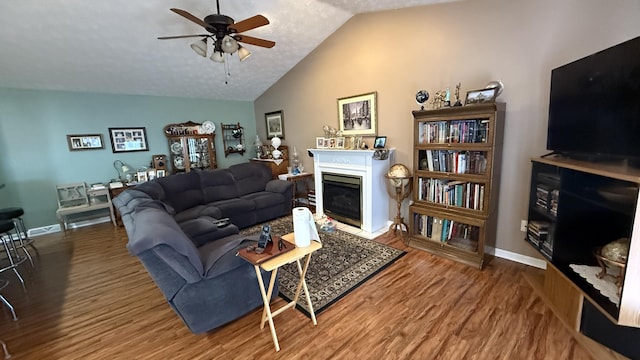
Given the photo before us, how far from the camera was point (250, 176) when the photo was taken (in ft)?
15.9

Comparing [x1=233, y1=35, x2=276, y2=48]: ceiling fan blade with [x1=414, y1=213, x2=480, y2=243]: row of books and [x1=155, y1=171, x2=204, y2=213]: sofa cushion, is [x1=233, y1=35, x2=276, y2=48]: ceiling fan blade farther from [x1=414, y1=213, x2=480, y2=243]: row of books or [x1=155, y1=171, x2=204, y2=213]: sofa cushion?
[x1=414, y1=213, x2=480, y2=243]: row of books

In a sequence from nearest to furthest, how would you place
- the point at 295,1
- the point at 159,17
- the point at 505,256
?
the point at 505,256 < the point at 159,17 < the point at 295,1

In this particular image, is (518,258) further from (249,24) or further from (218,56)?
(218,56)

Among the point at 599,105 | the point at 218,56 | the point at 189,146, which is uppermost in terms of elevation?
the point at 218,56

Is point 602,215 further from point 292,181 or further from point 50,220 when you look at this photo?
point 50,220

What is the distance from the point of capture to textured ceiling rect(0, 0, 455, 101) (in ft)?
9.34

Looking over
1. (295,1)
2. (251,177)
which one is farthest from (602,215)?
(251,177)

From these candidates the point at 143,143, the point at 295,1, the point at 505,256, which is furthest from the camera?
the point at 143,143

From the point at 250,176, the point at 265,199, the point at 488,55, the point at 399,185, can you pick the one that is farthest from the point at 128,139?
the point at 488,55

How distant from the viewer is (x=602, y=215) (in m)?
1.89

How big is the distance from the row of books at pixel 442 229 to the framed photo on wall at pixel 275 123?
3.57 meters

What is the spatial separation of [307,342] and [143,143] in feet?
16.7

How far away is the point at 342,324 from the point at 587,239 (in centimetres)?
197

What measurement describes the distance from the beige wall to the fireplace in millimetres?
791
